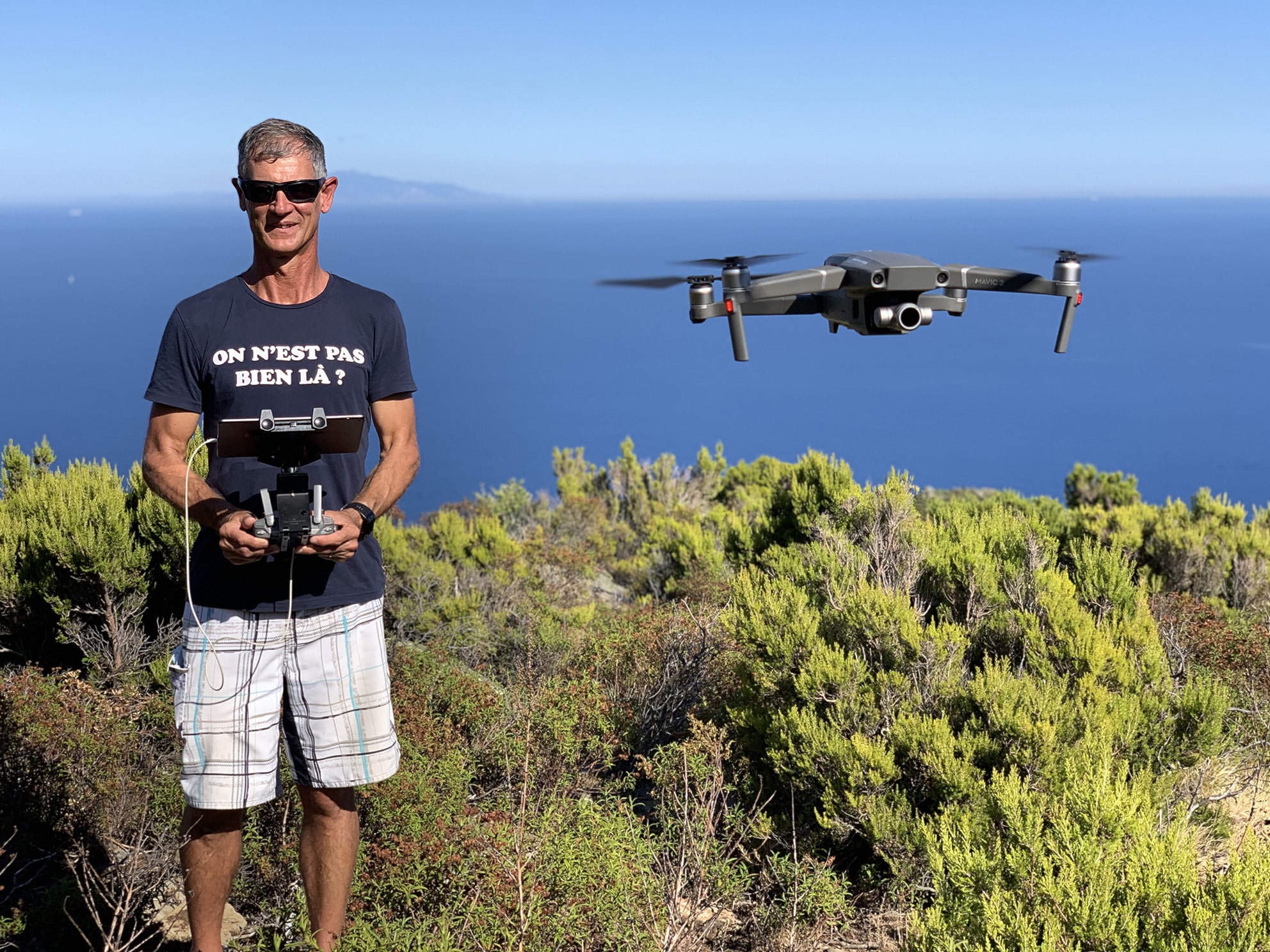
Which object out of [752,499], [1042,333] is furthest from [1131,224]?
[752,499]

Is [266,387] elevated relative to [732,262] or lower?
lower

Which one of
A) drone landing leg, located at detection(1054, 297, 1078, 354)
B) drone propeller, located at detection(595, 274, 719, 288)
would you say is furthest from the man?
drone landing leg, located at detection(1054, 297, 1078, 354)

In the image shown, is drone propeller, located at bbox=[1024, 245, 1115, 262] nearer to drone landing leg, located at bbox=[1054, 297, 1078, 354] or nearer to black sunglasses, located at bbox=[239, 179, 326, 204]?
drone landing leg, located at bbox=[1054, 297, 1078, 354]

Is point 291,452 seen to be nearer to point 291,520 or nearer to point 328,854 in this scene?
point 291,520

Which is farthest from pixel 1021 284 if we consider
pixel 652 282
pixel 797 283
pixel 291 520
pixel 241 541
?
pixel 241 541

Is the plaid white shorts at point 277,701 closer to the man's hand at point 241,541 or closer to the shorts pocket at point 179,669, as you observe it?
the shorts pocket at point 179,669
